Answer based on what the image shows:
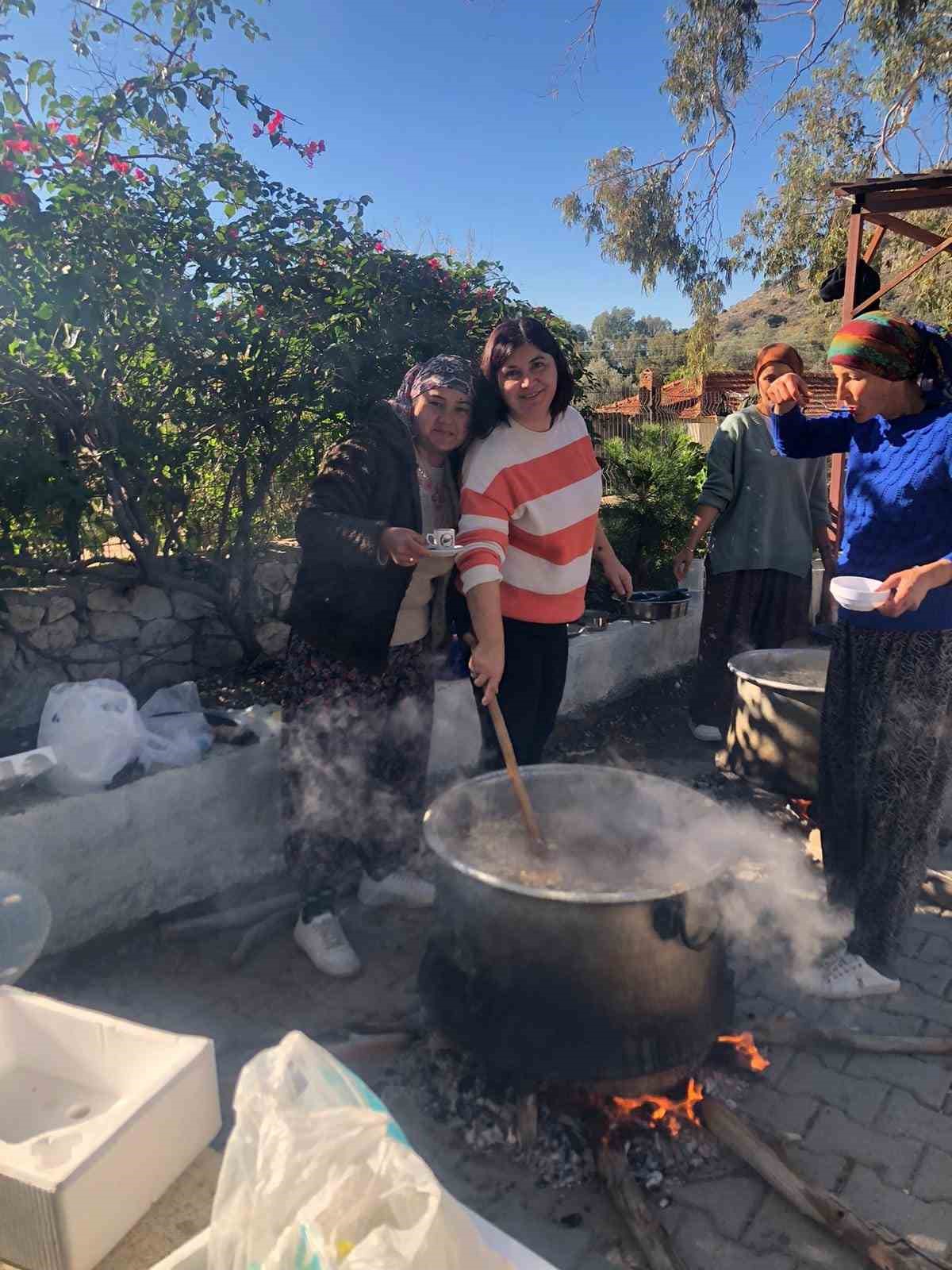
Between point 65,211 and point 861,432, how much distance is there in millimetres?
3249

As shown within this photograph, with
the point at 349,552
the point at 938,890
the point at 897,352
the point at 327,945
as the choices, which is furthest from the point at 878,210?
the point at 327,945

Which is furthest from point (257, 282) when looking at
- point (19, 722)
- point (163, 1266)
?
point (163, 1266)

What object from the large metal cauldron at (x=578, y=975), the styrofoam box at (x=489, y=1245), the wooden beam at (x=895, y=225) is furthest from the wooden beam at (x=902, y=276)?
the styrofoam box at (x=489, y=1245)

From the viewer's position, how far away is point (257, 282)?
169 inches

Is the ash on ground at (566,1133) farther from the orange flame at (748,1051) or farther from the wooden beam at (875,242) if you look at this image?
the wooden beam at (875,242)

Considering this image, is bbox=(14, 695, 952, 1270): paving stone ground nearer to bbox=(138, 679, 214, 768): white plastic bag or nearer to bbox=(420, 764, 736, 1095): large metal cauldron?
bbox=(420, 764, 736, 1095): large metal cauldron

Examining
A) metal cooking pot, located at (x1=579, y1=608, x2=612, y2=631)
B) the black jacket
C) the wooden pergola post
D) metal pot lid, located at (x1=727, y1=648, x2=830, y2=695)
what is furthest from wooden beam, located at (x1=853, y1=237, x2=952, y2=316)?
the black jacket

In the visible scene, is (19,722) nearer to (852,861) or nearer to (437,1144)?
(437,1144)

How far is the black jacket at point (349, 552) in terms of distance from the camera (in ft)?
9.13

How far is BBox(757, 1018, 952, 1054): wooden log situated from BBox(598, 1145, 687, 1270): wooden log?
0.75 metres

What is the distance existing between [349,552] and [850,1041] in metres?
2.23

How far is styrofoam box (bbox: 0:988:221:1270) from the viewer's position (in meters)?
1.30

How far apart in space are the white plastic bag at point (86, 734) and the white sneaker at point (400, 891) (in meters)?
1.13

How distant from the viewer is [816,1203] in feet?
6.77
